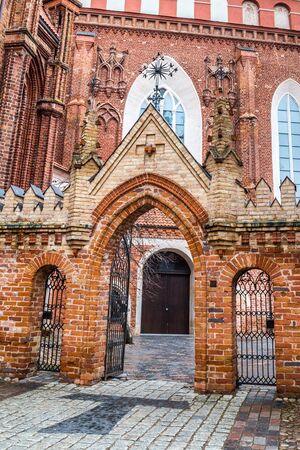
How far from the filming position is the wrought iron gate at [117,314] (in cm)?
780

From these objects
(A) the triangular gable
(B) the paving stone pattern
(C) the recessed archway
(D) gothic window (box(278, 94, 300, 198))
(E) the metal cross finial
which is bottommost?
(B) the paving stone pattern

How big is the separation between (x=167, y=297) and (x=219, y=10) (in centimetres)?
1561

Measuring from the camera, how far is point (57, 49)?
16.3 metres

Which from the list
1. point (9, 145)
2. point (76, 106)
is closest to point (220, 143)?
point (9, 145)

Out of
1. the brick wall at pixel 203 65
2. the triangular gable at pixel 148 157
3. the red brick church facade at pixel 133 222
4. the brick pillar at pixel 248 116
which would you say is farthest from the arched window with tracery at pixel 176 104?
the triangular gable at pixel 148 157

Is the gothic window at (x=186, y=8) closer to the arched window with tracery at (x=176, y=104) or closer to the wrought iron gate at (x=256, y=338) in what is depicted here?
the arched window with tracery at (x=176, y=104)

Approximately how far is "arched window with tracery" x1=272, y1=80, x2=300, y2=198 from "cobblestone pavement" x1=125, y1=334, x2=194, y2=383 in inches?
405

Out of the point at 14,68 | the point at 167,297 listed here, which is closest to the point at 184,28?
the point at 14,68

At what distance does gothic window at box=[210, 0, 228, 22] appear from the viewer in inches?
839

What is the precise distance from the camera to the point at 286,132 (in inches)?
804

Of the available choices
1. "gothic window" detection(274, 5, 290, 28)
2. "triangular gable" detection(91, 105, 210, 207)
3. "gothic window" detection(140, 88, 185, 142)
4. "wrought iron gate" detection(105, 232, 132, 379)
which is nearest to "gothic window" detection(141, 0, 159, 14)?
"gothic window" detection(140, 88, 185, 142)

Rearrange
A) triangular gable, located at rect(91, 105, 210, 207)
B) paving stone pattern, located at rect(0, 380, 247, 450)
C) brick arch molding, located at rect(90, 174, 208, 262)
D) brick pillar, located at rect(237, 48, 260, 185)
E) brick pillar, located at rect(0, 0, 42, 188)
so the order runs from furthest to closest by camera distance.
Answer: brick pillar, located at rect(237, 48, 260, 185)
brick pillar, located at rect(0, 0, 42, 188)
triangular gable, located at rect(91, 105, 210, 207)
brick arch molding, located at rect(90, 174, 208, 262)
paving stone pattern, located at rect(0, 380, 247, 450)

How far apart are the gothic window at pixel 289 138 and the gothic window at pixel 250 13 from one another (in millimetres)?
4657

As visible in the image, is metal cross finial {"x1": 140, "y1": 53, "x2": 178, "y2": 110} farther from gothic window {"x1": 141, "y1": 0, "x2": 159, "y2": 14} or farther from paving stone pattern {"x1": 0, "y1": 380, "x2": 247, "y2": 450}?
paving stone pattern {"x1": 0, "y1": 380, "x2": 247, "y2": 450}
